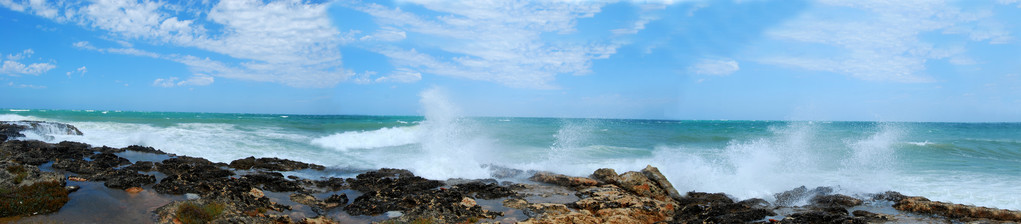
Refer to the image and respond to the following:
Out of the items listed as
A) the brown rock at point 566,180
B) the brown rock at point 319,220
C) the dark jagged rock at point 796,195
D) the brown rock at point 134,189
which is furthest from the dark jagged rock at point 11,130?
the dark jagged rock at point 796,195

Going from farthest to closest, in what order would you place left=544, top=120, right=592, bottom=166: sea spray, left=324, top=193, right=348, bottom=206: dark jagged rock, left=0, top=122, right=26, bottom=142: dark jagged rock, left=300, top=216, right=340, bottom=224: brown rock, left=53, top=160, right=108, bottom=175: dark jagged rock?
left=0, top=122, right=26, bottom=142: dark jagged rock, left=544, top=120, right=592, bottom=166: sea spray, left=53, top=160, right=108, bottom=175: dark jagged rock, left=324, top=193, right=348, bottom=206: dark jagged rock, left=300, top=216, right=340, bottom=224: brown rock

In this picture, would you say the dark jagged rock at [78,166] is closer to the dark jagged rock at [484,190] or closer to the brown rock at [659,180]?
the dark jagged rock at [484,190]

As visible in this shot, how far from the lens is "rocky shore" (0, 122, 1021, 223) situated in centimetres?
672

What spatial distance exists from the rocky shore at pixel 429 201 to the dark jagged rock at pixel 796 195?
20 millimetres

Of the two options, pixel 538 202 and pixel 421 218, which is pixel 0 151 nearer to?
pixel 421 218

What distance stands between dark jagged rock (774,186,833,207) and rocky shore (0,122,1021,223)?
0.02 meters

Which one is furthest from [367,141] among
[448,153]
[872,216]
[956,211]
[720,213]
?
[956,211]

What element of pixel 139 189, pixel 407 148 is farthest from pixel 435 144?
pixel 139 189

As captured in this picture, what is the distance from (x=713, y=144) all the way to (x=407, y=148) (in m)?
16.3

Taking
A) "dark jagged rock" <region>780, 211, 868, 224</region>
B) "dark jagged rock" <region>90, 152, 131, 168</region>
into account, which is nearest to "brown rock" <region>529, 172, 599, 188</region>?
"dark jagged rock" <region>780, 211, 868, 224</region>

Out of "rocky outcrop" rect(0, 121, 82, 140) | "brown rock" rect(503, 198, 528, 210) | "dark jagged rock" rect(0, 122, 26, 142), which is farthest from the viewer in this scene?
"rocky outcrop" rect(0, 121, 82, 140)

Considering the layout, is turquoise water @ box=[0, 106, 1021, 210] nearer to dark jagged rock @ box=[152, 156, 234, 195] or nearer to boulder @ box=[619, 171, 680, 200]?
boulder @ box=[619, 171, 680, 200]

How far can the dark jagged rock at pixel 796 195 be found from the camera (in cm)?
1026

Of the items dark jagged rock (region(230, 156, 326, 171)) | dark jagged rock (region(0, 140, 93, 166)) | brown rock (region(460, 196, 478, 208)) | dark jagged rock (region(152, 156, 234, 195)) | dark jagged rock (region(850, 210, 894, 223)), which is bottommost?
dark jagged rock (region(850, 210, 894, 223))
